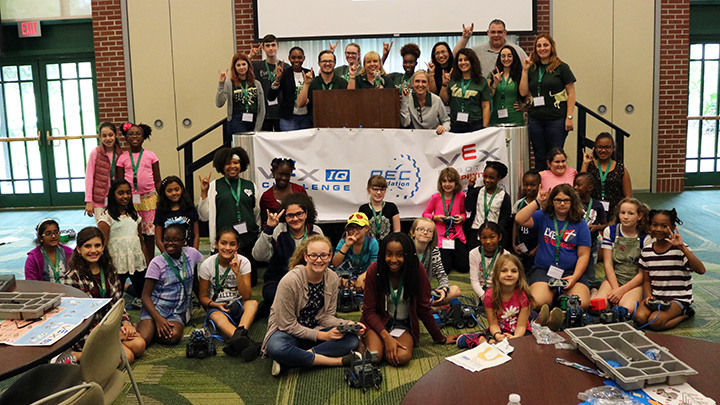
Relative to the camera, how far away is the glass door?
9641 mm

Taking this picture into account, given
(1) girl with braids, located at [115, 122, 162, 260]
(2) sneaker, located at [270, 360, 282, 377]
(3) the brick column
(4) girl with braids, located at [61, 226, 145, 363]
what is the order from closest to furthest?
(2) sneaker, located at [270, 360, 282, 377], (4) girl with braids, located at [61, 226, 145, 363], (1) girl with braids, located at [115, 122, 162, 260], (3) the brick column

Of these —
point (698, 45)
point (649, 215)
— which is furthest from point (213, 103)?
point (698, 45)

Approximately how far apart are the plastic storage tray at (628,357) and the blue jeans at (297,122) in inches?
175

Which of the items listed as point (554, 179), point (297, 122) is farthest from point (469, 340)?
point (297, 122)

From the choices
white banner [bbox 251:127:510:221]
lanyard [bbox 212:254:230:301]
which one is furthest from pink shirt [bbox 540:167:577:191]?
lanyard [bbox 212:254:230:301]

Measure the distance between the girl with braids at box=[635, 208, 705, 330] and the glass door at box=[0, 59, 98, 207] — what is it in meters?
8.23

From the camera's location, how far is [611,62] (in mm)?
9062

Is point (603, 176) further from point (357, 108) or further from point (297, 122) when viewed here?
point (297, 122)

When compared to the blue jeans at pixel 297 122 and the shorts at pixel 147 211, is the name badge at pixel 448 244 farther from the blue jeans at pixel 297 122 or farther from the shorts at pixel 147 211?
the shorts at pixel 147 211

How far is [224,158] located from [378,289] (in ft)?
7.51

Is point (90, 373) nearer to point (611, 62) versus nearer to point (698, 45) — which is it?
point (611, 62)

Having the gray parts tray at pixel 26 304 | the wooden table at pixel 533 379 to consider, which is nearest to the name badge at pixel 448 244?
the wooden table at pixel 533 379

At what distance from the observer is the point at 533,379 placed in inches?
93.9

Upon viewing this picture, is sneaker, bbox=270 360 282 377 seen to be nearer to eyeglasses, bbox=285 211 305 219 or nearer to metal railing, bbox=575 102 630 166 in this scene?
eyeglasses, bbox=285 211 305 219
